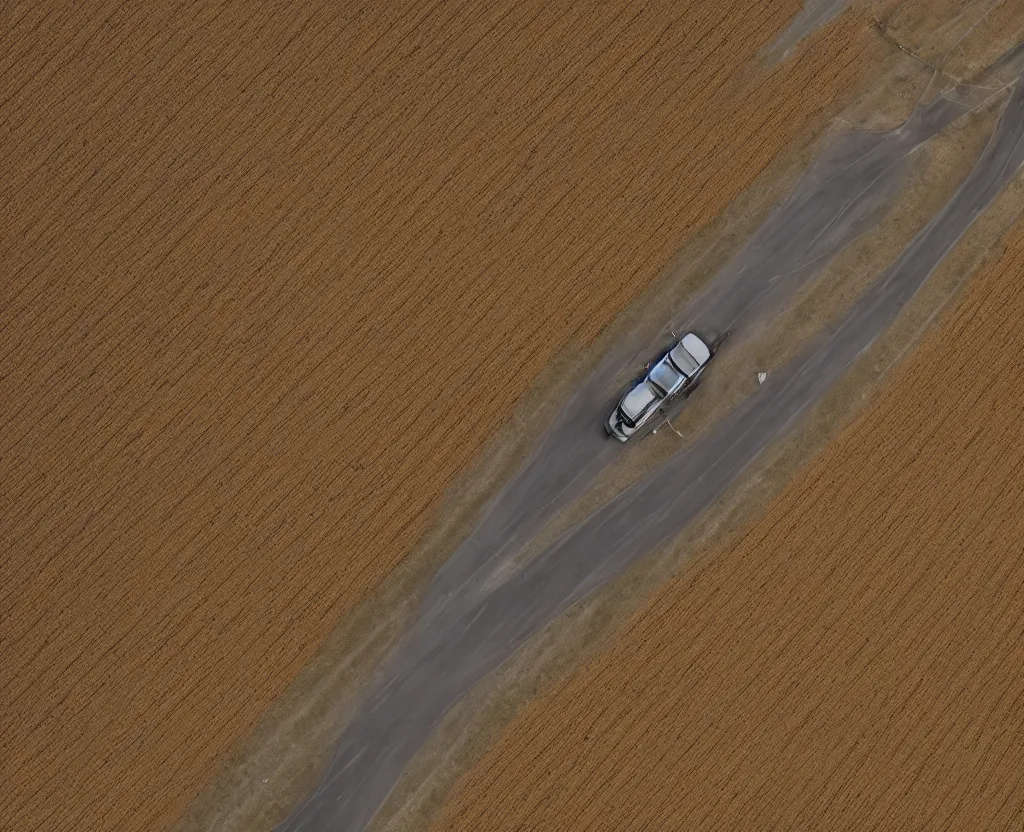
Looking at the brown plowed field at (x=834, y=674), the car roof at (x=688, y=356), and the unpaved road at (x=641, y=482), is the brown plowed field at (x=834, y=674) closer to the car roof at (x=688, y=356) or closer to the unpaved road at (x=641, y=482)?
the unpaved road at (x=641, y=482)

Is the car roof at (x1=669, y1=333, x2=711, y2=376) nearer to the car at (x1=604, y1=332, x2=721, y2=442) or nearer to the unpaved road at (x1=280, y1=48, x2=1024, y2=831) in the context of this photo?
the car at (x1=604, y1=332, x2=721, y2=442)

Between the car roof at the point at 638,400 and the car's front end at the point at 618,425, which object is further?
the car's front end at the point at 618,425

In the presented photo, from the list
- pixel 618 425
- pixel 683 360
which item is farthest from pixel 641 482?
pixel 683 360

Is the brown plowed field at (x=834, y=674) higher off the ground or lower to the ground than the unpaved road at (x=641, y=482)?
lower

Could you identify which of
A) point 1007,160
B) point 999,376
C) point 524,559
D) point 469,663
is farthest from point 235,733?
point 1007,160

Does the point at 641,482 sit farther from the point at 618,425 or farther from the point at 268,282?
the point at 268,282

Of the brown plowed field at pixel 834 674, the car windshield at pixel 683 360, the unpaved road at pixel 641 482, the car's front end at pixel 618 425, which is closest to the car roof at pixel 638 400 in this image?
the car's front end at pixel 618 425

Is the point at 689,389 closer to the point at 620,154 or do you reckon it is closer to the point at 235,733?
the point at 620,154
